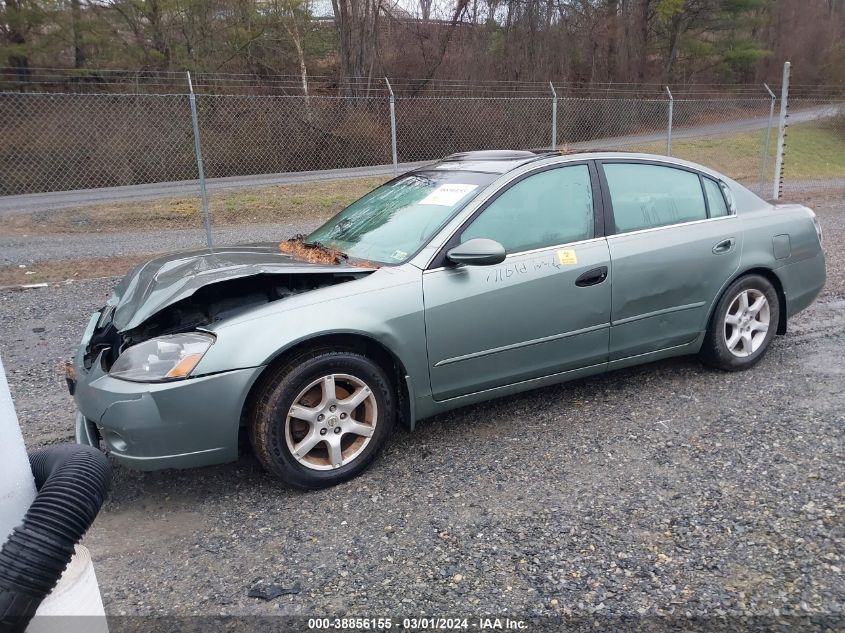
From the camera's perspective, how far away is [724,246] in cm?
421

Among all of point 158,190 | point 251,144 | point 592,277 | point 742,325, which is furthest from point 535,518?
point 251,144

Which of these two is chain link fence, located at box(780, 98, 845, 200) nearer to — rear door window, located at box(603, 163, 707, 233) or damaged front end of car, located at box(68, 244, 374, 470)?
rear door window, located at box(603, 163, 707, 233)

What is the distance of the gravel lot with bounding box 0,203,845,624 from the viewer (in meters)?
2.41

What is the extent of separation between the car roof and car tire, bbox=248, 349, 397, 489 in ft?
4.99

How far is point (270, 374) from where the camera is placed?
303 centimetres

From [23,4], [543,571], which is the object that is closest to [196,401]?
[543,571]

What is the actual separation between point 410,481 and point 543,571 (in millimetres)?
916

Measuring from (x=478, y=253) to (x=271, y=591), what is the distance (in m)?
1.82

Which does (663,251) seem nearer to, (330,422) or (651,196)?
(651,196)

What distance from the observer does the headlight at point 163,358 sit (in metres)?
2.85

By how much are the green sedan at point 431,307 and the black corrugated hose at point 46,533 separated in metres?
1.10

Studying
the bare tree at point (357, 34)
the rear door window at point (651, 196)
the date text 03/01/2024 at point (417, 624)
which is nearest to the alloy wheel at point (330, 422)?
the date text 03/01/2024 at point (417, 624)

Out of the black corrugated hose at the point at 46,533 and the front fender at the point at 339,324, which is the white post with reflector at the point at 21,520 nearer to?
the black corrugated hose at the point at 46,533

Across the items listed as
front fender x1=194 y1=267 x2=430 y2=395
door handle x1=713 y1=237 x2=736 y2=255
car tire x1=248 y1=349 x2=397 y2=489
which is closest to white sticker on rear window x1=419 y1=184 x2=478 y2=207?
front fender x1=194 y1=267 x2=430 y2=395
